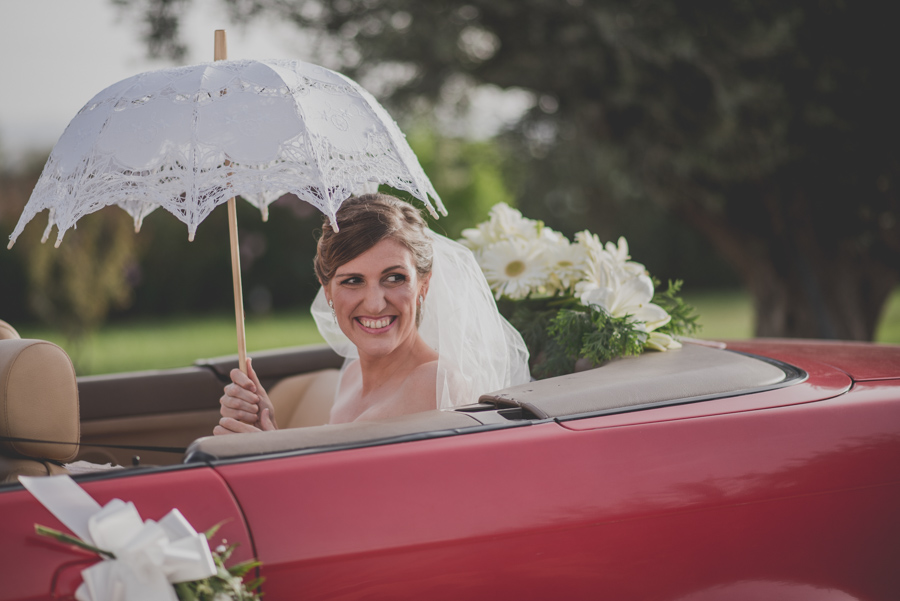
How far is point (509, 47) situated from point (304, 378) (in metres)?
4.67

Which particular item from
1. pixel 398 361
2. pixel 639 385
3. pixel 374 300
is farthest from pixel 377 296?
pixel 639 385

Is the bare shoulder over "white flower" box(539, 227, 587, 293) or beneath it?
beneath

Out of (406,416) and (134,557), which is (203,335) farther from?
(134,557)

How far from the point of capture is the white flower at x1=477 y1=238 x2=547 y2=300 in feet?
10.7

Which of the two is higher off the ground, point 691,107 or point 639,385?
point 691,107

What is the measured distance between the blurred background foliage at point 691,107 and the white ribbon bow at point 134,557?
14.9 ft

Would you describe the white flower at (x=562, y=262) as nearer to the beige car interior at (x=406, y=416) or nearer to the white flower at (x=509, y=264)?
the white flower at (x=509, y=264)

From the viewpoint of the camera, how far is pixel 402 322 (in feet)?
8.74

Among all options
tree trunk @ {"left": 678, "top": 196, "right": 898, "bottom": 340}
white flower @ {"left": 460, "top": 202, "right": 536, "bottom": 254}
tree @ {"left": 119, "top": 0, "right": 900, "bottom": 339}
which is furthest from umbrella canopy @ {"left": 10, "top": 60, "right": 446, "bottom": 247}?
tree trunk @ {"left": 678, "top": 196, "right": 898, "bottom": 340}

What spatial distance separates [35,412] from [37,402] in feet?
0.09

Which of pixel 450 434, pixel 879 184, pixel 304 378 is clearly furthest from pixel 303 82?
pixel 879 184

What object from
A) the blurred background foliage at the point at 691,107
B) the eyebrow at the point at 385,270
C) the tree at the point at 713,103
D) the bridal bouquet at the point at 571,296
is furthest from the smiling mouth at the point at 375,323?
the tree at the point at 713,103

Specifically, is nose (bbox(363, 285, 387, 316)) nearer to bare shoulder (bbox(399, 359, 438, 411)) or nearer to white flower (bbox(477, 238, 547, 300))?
bare shoulder (bbox(399, 359, 438, 411))

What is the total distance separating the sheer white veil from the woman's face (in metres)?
0.17
